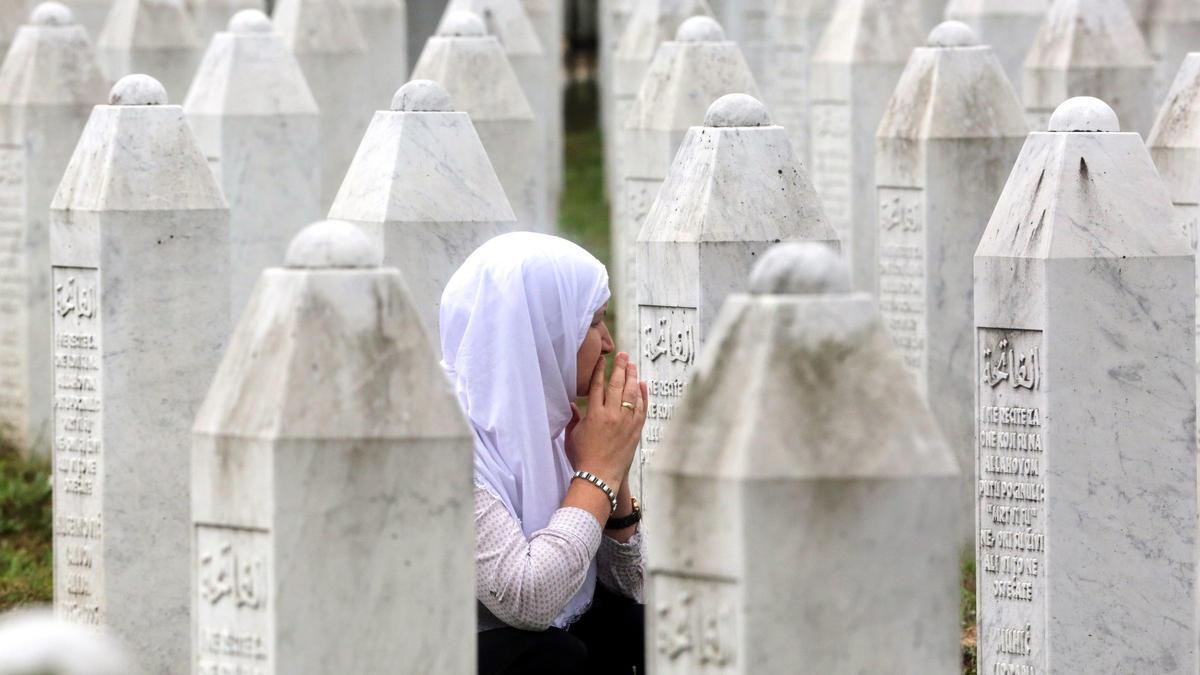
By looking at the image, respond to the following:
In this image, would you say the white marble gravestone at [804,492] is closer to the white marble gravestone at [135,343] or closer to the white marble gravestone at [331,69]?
the white marble gravestone at [135,343]

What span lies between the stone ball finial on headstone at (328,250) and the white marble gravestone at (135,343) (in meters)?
3.17

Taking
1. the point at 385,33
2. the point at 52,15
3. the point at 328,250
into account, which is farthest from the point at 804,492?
the point at 385,33

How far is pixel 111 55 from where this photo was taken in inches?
555

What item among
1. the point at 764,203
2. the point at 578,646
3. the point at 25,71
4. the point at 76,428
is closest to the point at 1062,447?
the point at 764,203

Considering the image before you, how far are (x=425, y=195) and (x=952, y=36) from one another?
261cm

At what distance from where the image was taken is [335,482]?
4.40 metres

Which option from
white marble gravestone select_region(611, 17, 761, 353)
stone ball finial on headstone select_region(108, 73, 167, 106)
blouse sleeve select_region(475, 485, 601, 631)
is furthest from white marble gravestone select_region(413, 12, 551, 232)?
blouse sleeve select_region(475, 485, 601, 631)

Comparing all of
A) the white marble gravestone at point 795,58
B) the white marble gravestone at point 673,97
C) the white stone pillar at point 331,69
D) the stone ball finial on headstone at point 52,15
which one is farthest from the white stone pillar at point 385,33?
the white marble gravestone at point 673,97

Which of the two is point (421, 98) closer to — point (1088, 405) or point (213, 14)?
point (1088, 405)

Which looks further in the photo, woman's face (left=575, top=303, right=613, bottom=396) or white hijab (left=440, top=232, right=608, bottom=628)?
woman's face (left=575, top=303, right=613, bottom=396)

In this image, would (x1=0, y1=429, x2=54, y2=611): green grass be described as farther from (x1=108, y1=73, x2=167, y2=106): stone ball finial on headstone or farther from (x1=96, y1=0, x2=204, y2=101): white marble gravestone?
(x1=96, y1=0, x2=204, y2=101): white marble gravestone

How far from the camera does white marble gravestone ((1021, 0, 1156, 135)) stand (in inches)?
443

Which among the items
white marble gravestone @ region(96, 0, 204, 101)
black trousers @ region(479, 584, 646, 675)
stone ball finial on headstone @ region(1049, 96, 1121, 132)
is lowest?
black trousers @ region(479, 584, 646, 675)

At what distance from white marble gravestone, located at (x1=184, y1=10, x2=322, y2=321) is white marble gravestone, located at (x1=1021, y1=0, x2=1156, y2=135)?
10.9 ft
